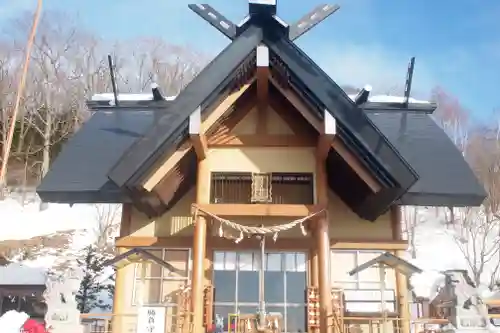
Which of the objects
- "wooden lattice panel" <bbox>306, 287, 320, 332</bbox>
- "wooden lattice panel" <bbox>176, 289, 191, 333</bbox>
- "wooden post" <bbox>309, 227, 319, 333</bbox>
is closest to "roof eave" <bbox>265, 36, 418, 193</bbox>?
"wooden post" <bbox>309, 227, 319, 333</bbox>

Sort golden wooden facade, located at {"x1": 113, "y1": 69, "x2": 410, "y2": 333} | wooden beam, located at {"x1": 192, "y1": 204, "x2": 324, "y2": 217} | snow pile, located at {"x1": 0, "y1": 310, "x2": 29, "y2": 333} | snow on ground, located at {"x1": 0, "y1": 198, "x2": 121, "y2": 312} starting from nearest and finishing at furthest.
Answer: snow pile, located at {"x1": 0, "y1": 310, "x2": 29, "y2": 333}
golden wooden facade, located at {"x1": 113, "y1": 69, "x2": 410, "y2": 333}
wooden beam, located at {"x1": 192, "y1": 204, "x2": 324, "y2": 217}
snow on ground, located at {"x1": 0, "y1": 198, "x2": 121, "y2": 312}

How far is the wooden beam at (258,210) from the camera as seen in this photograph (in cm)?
866

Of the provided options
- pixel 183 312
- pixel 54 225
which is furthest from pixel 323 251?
pixel 54 225

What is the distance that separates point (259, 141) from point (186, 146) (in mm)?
1541

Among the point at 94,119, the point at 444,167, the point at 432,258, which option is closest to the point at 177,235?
the point at 94,119

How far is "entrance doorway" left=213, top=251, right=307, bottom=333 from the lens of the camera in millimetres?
9641

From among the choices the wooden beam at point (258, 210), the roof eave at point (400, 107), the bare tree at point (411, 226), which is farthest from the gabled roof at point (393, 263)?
the bare tree at point (411, 226)

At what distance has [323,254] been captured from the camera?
328 inches

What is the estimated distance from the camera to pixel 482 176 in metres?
32.2

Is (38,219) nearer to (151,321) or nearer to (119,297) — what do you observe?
(119,297)

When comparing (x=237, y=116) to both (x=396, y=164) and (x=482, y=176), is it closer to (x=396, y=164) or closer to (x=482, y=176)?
(x=396, y=164)

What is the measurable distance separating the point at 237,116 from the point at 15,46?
3364 centimetres

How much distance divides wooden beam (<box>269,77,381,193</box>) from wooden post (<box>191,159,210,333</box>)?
2.04m

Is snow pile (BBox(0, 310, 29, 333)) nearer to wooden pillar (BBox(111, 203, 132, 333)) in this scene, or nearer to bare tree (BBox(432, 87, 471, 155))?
wooden pillar (BBox(111, 203, 132, 333))
